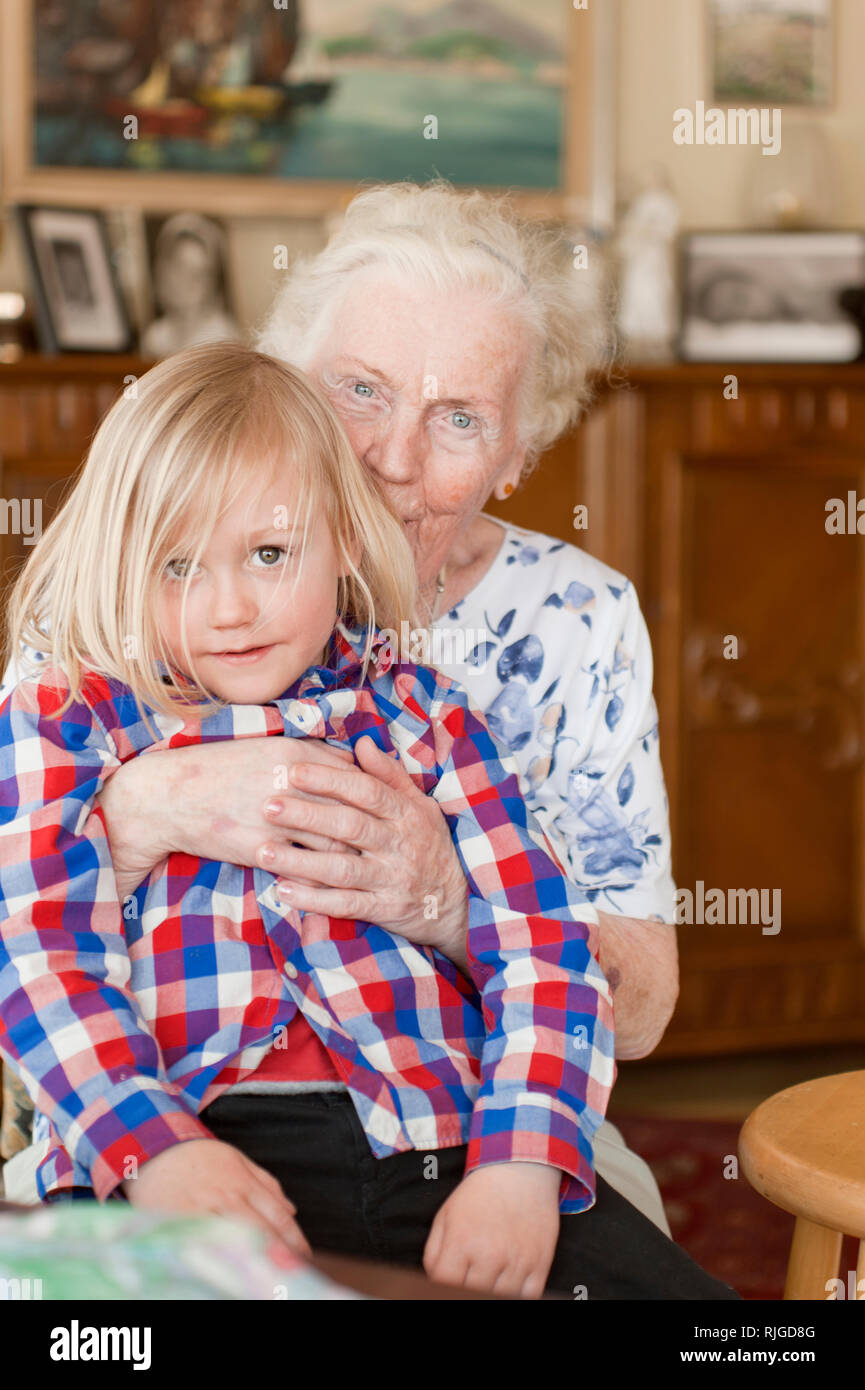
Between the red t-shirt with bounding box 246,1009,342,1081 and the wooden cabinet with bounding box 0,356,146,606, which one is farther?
the wooden cabinet with bounding box 0,356,146,606

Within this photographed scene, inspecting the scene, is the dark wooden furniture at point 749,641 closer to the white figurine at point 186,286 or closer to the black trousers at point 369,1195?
the white figurine at point 186,286

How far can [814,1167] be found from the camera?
3.84 feet

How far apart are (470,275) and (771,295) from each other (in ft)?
7.86

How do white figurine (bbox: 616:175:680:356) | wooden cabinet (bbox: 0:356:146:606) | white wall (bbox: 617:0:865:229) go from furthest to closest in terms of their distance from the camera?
white wall (bbox: 617:0:865:229)
white figurine (bbox: 616:175:680:356)
wooden cabinet (bbox: 0:356:146:606)

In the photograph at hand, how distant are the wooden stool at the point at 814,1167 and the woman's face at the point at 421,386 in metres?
0.66

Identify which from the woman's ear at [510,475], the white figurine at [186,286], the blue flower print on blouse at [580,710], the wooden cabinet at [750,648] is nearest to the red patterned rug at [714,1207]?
the wooden cabinet at [750,648]

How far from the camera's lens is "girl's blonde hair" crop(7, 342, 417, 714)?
1111mm

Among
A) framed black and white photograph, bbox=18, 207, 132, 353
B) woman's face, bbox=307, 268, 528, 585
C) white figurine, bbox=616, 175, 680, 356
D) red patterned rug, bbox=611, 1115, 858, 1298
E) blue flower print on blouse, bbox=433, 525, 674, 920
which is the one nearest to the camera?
woman's face, bbox=307, 268, 528, 585

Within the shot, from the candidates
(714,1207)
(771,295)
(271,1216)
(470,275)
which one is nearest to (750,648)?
(771,295)

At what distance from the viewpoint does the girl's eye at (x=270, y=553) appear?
1.14 metres

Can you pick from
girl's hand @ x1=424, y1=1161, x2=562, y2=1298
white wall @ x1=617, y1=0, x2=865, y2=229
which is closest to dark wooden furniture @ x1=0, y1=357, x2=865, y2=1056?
white wall @ x1=617, y1=0, x2=865, y2=229

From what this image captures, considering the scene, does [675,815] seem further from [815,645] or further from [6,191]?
[6,191]

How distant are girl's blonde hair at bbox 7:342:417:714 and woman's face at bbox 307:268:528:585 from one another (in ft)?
0.68

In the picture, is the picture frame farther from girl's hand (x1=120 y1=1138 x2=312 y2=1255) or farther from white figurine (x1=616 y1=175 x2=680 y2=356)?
girl's hand (x1=120 y1=1138 x2=312 y2=1255)
